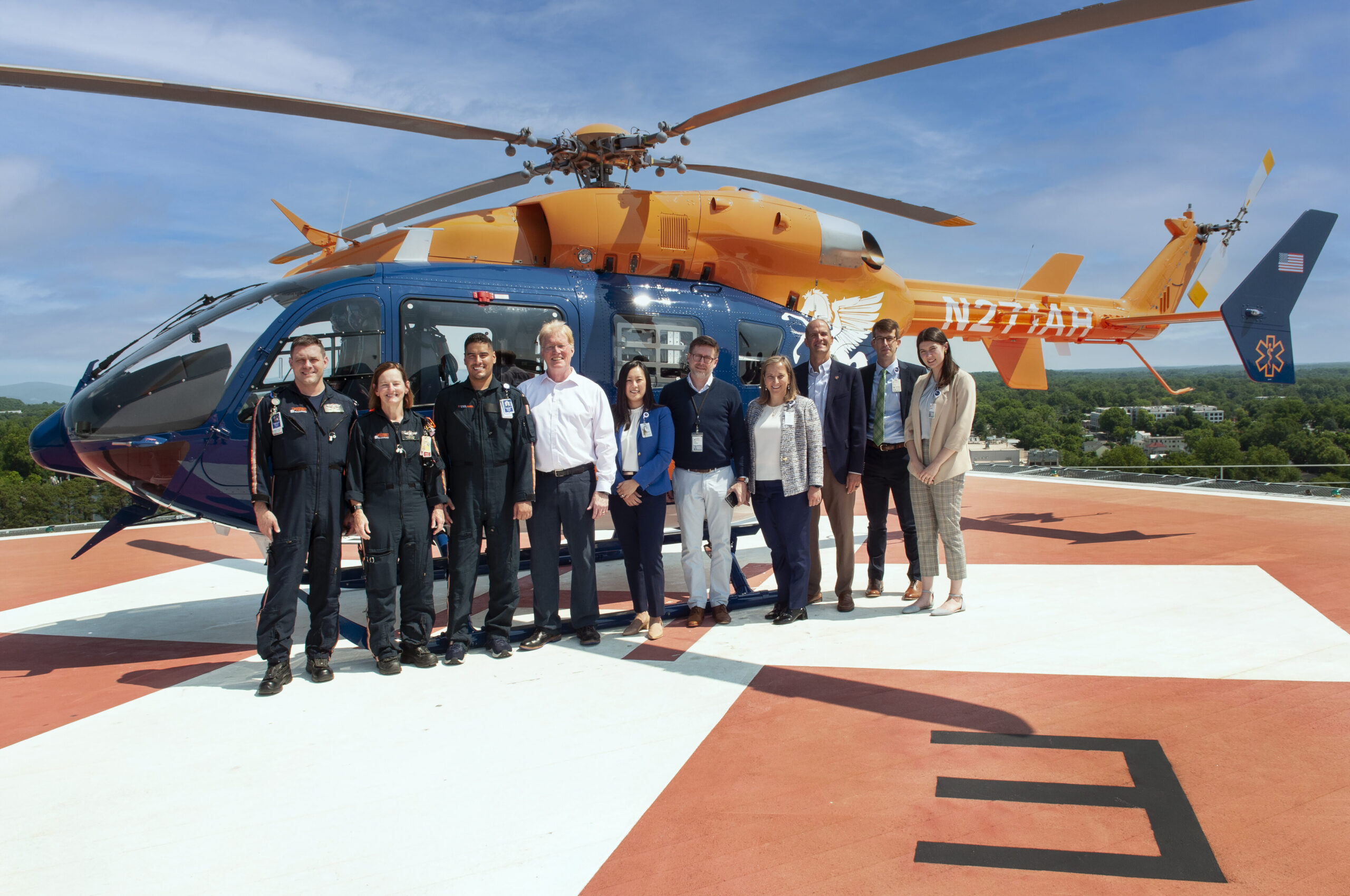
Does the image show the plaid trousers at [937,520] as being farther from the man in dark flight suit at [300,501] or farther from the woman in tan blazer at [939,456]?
the man in dark flight suit at [300,501]

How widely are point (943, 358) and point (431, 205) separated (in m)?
4.44

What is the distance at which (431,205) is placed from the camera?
265 inches

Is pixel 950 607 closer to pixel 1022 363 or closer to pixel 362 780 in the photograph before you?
pixel 362 780

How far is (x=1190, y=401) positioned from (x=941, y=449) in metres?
93.3

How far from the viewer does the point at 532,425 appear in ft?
14.8

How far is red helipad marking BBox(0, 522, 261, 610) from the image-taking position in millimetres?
7223

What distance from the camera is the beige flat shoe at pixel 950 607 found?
5145mm

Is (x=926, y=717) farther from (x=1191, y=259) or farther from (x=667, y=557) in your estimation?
(x=1191, y=259)

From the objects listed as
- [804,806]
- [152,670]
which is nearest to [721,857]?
[804,806]

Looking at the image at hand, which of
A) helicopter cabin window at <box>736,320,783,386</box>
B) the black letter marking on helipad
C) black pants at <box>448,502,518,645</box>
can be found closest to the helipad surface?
the black letter marking on helipad

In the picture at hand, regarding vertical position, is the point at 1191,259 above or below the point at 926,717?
above

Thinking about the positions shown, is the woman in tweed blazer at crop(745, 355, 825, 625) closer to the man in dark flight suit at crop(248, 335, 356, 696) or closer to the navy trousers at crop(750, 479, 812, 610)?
the navy trousers at crop(750, 479, 812, 610)

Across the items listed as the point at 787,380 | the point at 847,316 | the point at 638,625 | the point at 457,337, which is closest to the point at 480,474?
the point at 457,337

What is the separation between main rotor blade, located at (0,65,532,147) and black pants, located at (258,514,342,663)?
2536 mm
